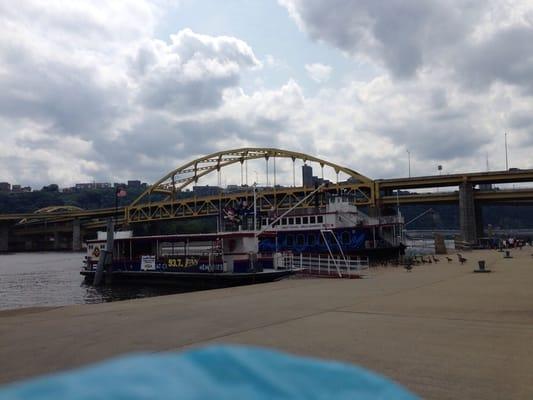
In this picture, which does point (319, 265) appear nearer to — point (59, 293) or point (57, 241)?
point (59, 293)

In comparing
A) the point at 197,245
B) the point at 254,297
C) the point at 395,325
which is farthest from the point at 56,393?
the point at 197,245

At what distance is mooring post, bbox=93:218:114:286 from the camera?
41000 mm

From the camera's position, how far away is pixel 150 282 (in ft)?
129

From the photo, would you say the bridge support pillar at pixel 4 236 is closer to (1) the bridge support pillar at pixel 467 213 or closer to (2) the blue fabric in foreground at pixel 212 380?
(1) the bridge support pillar at pixel 467 213

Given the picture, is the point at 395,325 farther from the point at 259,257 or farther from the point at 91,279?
the point at 91,279

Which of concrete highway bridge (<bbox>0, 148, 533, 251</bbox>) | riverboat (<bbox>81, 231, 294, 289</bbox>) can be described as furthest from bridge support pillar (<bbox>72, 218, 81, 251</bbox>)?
riverboat (<bbox>81, 231, 294, 289</bbox>)

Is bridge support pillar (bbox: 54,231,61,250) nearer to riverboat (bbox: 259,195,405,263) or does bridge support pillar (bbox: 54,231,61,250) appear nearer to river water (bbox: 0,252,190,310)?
river water (bbox: 0,252,190,310)

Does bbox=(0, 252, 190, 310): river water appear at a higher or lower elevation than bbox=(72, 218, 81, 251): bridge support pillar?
lower

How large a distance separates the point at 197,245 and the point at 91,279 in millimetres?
12367

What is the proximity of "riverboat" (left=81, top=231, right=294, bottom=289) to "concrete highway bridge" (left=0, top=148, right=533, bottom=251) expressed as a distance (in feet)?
90.7

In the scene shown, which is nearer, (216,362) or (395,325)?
Result: (216,362)

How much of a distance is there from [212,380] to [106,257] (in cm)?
4115

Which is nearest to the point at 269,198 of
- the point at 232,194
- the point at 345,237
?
the point at 232,194

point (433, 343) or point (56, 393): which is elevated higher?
point (56, 393)
